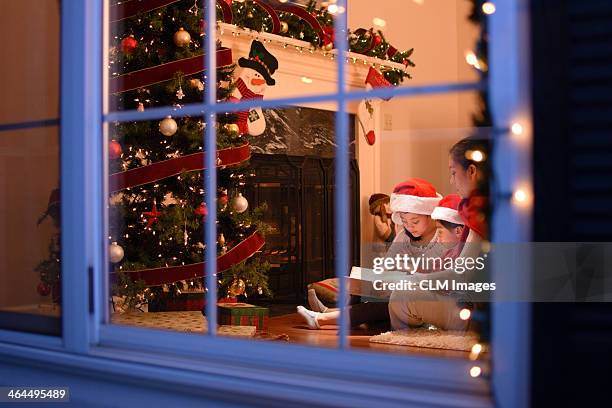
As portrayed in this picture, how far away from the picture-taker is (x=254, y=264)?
14.7 feet

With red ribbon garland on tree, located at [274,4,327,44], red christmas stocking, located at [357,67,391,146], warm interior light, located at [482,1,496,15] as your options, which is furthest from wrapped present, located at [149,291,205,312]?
warm interior light, located at [482,1,496,15]

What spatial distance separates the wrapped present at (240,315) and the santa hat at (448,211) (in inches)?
47.9

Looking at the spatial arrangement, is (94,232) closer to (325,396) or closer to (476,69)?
(325,396)

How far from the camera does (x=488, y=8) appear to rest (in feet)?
5.14

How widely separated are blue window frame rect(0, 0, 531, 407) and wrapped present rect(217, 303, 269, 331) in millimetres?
1904

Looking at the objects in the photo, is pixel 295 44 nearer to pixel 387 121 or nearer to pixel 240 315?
pixel 387 121

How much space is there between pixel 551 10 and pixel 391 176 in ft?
17.6

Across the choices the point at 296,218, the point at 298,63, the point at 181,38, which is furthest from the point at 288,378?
the point at 298,63

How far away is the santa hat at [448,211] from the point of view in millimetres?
3736

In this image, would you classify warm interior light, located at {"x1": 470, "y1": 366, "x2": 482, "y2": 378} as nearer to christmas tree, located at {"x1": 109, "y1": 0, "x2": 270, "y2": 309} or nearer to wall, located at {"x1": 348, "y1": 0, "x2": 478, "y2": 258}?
christmas tree, located at {"x1": 109, "y1": 0, "x2": 270, "y2": 309}

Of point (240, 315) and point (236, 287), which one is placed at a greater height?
point (236, 287)

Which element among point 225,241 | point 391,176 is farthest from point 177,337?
point 391,176

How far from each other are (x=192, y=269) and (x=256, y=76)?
1888 mm

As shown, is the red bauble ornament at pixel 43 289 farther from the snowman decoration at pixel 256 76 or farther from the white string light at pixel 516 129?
the snowman decoration at pixel 256 76
